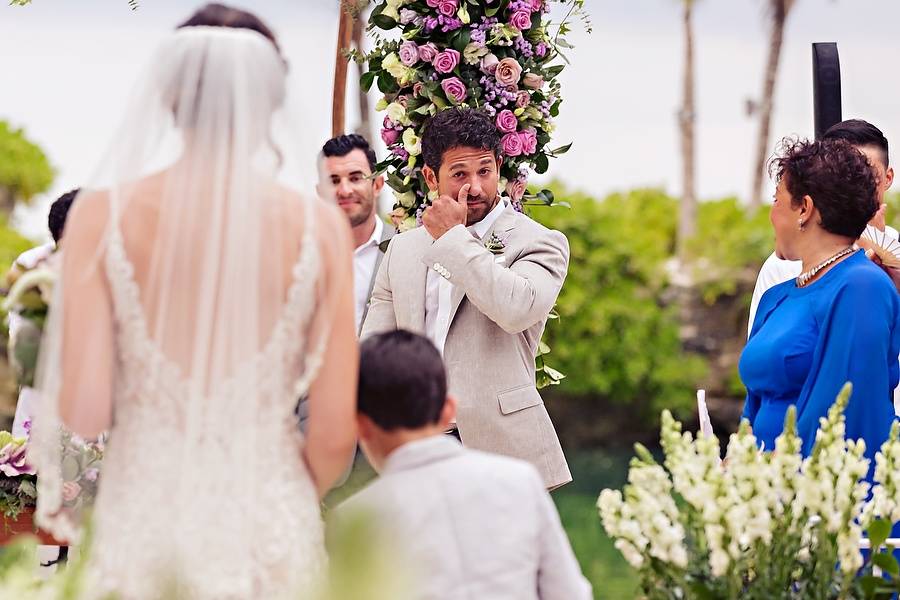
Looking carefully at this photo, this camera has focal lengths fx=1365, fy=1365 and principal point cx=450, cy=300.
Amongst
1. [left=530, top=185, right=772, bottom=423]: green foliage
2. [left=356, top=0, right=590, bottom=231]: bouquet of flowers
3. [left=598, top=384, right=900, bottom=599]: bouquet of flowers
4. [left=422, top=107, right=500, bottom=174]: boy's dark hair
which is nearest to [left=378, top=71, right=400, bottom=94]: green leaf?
[left=356, top=0, right=590, bottom=231]: bouquet of flowers

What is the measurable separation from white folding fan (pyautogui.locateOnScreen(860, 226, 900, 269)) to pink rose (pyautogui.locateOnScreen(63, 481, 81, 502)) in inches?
110

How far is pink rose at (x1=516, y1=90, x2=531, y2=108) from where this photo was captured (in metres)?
4.84

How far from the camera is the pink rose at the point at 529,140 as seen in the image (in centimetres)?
484

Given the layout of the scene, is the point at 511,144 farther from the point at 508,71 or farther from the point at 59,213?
the point at 59,213

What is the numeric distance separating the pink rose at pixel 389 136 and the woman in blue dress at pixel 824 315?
1.39 meters

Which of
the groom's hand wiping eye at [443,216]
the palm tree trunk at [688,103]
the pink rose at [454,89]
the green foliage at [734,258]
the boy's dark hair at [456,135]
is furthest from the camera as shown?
the palm tree trunk at [688,103]

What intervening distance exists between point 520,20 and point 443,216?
995 mm

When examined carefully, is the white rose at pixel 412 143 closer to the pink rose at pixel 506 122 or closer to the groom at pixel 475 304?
the pink rose at pixel 506 122

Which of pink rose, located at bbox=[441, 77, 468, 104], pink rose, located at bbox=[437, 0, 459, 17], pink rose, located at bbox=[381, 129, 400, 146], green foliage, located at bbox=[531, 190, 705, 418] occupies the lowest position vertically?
green foliage, located at bbox=[531, 190, 705, 418]

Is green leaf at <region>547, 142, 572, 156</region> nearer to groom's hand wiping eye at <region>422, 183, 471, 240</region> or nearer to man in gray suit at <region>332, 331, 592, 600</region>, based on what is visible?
groom's hand wiping eye at <region>422, 183, 471, 240</region>

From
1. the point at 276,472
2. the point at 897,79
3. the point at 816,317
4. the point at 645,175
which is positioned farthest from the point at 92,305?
the point at 645,175

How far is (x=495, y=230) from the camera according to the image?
4.43m

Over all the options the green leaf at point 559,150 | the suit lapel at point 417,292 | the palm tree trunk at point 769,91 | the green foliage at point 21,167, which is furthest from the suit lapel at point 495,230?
the palm tree trunk at point 769,91

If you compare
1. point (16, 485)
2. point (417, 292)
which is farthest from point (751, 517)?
point (16, 485)
